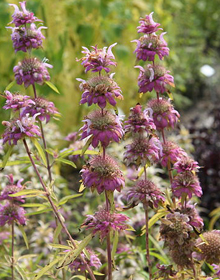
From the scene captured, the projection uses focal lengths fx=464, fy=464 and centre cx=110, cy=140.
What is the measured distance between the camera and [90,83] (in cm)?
120

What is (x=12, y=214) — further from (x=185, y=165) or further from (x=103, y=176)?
(x=185, y=165)

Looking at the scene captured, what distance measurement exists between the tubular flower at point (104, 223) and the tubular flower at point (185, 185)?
21 cm

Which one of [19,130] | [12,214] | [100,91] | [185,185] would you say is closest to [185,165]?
[185,185]

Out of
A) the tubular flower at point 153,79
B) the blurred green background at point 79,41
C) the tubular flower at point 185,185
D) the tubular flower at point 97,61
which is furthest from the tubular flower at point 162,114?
the blurred green background at point 79,41

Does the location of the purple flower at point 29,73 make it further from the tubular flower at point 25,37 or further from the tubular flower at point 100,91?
the tubular flower at point 100,91

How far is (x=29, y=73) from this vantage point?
4.82 feet

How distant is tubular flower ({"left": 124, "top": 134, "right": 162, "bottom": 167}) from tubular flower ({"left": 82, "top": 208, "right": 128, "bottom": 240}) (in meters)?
0.15

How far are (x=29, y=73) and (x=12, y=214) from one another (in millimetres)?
484

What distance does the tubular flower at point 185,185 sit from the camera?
140 cm

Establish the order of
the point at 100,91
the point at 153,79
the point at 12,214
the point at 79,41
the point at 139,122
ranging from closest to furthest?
1. the point at 100,91
2. the point at 139,122
3. the point at 153,79
4. the point at 12,214
5. the point at 79,41

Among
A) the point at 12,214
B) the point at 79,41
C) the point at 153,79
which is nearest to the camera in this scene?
the point at 153,79

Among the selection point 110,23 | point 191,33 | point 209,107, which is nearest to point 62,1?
point 110,23

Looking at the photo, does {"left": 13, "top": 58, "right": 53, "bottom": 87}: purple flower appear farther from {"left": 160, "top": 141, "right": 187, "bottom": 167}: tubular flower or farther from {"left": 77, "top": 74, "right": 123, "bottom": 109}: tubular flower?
{"left": 160, "top": 141, "right": 187, "bottom": 167}: tubular flower

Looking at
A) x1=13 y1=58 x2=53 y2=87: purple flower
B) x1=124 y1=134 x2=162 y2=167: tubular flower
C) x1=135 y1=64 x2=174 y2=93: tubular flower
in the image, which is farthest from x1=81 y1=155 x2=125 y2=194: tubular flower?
x1=13 y1=58 x2=53 y2=87: purple flower
